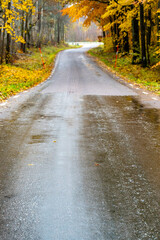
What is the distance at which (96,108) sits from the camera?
323 inches

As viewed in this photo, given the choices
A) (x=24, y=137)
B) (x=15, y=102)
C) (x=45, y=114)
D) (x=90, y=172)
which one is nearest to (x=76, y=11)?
(x=15, y=102)

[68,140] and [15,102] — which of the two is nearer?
[68,140]

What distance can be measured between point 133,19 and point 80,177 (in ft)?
68.5

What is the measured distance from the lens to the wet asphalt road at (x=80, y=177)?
8.28 ft

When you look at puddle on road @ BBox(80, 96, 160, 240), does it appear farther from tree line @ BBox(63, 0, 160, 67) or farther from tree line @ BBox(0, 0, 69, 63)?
tree line @ BBox(0, 0, 69, 63)

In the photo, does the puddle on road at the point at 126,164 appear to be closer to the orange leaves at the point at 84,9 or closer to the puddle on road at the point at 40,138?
the puddle on road at the point at 40,138

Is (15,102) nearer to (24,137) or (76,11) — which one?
(24,137)

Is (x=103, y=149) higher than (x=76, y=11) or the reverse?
the reverse

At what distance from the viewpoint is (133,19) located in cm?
2214

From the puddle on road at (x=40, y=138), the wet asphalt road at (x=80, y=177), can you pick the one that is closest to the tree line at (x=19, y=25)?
the wet asphalt road at (x=80, y=177)

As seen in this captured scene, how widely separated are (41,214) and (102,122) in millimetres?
4004

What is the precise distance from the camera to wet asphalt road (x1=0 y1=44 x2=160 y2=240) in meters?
2.52

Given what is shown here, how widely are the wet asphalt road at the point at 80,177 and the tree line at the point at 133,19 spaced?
11897mm

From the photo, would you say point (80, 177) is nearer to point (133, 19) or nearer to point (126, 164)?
point (126, 164)
